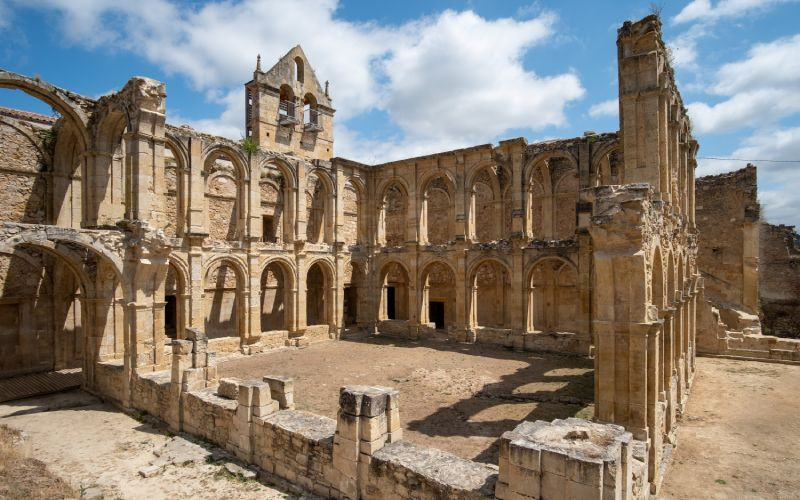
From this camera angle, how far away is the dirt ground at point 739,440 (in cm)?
777

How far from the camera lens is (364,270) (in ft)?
76.6

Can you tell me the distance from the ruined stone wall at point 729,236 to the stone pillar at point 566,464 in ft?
70.4

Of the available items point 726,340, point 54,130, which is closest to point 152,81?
point 54,130

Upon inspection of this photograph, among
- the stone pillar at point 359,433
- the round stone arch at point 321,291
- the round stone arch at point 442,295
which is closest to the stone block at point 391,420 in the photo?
the stone pillar at point 359,433

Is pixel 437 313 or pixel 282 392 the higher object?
pixel 282 392

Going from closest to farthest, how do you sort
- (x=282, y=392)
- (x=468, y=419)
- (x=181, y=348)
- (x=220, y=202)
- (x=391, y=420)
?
(x=391, y=420) < (x=282, y=392) < (x=181, y=348) < (x=468, y=419) < (x=220, y=202)

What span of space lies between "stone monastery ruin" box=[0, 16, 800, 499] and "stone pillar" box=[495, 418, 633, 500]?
0.07 feet

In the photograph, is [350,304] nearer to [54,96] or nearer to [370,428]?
[54,96]

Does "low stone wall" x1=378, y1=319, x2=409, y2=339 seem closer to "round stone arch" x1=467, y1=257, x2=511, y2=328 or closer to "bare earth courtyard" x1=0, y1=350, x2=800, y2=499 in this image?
"round stone arch" x1=467, y1=257, x2=511, y2=328

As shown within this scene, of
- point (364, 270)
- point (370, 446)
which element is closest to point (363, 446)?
point (370, 446)

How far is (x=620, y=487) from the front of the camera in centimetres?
474

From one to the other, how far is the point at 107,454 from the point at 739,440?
12.9 m

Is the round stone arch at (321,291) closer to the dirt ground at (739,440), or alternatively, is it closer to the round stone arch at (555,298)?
the round stone arch at (555,298)

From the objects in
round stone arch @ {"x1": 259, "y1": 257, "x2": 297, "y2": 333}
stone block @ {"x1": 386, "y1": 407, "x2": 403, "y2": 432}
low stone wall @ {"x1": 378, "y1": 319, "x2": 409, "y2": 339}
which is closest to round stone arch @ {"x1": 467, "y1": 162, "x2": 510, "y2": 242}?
low stone wall @ {"x1": 378, "y1": 319, "x2": 409, "y2": 339}
